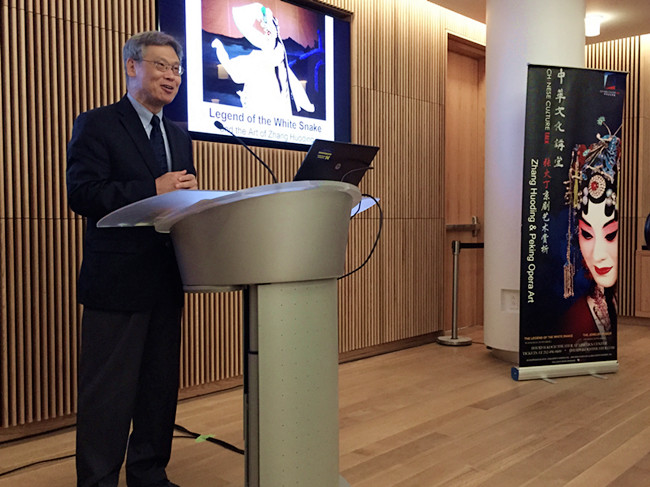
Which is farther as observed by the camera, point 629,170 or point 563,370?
point 629,170

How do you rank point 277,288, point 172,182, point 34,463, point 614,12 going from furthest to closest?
point 614,12 < point 34,463 < point 172,182 < point 277,288

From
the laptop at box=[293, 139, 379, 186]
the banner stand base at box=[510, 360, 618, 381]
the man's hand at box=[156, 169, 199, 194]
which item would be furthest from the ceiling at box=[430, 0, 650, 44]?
the man's hand at box=[156, 169, 199, 194]

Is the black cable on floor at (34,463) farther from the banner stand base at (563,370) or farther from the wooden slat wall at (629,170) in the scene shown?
the wooden slat wall at (629,170)

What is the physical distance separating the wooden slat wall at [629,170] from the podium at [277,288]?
627 cm

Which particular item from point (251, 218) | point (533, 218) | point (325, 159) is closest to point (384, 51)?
point (533, 218)

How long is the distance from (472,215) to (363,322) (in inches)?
85.3

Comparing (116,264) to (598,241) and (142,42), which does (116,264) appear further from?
(598,241)

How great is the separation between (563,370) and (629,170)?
3.58 metres

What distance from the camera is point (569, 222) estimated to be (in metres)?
4.44

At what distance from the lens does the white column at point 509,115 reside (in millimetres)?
4691

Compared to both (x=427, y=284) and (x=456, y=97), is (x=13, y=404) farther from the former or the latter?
(x=456, y=97)

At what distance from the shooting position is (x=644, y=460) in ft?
9.27

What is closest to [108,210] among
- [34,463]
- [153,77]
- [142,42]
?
[153,77]

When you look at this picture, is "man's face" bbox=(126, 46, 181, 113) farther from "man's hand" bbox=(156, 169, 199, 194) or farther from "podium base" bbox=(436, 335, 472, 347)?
"podium base" bbox=(436, 335, 472, 347)
